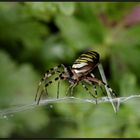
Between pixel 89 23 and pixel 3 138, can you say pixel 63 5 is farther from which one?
pixel 3 138

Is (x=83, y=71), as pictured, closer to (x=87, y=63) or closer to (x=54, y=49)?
(x=87, y=63)

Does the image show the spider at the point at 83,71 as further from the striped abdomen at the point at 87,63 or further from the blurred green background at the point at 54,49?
the blurred green background at the point at 54,49

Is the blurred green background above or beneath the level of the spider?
above

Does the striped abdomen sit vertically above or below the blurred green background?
below

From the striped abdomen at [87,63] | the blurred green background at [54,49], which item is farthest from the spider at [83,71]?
the blurred green background at [54,49]

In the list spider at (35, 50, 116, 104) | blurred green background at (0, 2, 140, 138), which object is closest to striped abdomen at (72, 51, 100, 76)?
spider at (35, 50, 116, 104)

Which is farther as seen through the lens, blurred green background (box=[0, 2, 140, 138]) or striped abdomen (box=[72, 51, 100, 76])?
blurred green background (box=[0, 2, 140, 138])

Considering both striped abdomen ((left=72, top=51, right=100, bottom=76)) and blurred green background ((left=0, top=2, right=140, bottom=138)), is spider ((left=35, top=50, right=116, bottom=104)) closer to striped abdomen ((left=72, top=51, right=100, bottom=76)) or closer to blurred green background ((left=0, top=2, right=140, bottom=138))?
striped abdomen ((left=72, top=51, right=100, bottom=76))

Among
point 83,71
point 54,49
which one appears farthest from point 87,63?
point 54,49
